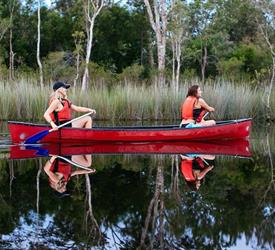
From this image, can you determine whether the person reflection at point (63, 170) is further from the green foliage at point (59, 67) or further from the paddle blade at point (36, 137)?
the green foliage at point (59, 67)

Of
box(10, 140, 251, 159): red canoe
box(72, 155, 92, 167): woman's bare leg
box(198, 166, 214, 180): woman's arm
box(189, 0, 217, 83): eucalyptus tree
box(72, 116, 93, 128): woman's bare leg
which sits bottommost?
box(10, 140, 251, 159): red canoe

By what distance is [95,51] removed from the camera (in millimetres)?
30547

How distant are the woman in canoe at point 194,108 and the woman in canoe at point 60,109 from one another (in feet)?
6.61

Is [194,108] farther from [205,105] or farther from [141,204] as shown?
[141,204]

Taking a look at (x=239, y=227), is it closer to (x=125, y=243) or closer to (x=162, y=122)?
(x=125, y=243)

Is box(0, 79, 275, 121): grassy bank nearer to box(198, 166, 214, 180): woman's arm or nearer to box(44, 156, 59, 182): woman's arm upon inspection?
box(44, 156, 59, 182): woman's arm

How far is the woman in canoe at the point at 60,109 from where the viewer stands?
1017 centimetres

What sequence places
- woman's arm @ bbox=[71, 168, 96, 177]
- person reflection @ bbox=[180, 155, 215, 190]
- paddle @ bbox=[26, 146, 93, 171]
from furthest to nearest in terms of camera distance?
paddle @ bbox=[26, 146, 93, 171]
woman's arm @ bbox=[71, 168, 96, 177]
person reflection @ bbox=[180, 155, 215, 190]

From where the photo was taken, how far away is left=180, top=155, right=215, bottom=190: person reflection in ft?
21.9

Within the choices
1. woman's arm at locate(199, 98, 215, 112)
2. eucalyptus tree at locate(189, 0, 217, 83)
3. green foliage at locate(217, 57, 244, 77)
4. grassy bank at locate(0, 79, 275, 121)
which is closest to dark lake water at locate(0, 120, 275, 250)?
woman's arm at locate(199, 98, 215, 112)

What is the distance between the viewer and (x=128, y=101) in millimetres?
17266

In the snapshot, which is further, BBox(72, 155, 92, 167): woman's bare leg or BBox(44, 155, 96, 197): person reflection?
BBox(72, 155, 92, 167): woman's bare leg

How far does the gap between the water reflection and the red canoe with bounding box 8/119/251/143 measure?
1.31 m

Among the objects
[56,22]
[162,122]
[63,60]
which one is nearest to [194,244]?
[162,122]
